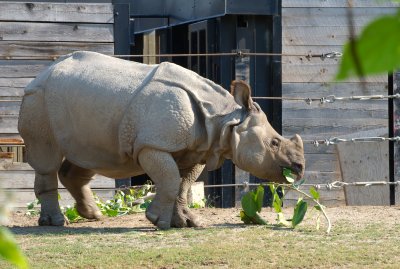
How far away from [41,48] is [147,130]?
3.79 meters

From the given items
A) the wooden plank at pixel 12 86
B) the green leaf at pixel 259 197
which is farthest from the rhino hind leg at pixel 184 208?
the wooden plank at pixel 12 86

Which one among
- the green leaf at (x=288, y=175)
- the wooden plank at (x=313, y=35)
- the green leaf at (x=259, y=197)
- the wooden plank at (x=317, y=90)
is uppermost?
the wooden plank at (x=313, y=35)

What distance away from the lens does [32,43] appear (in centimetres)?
1142

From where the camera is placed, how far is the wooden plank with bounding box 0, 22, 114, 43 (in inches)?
449

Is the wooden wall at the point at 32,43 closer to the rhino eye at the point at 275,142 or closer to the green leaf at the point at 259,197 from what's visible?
the green leaf at the point at 259,197

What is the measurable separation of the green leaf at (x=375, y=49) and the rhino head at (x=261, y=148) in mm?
7523

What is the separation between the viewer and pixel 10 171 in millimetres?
11328

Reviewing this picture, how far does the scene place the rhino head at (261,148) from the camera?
831cm

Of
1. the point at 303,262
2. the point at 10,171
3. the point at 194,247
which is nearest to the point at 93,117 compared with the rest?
the point at 194,247

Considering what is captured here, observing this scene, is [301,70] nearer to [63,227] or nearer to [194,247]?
[63,227]

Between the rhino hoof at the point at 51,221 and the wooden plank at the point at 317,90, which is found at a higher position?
Answer: the wooden plank at the point at 317,90

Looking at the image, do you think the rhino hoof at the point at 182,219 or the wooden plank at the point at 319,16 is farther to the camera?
the wooden plank at the point at 319,16

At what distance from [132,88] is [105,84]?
0.84 ft

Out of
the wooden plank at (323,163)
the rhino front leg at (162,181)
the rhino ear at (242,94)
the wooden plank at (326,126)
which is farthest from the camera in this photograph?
the wooden plank at (323,163)
